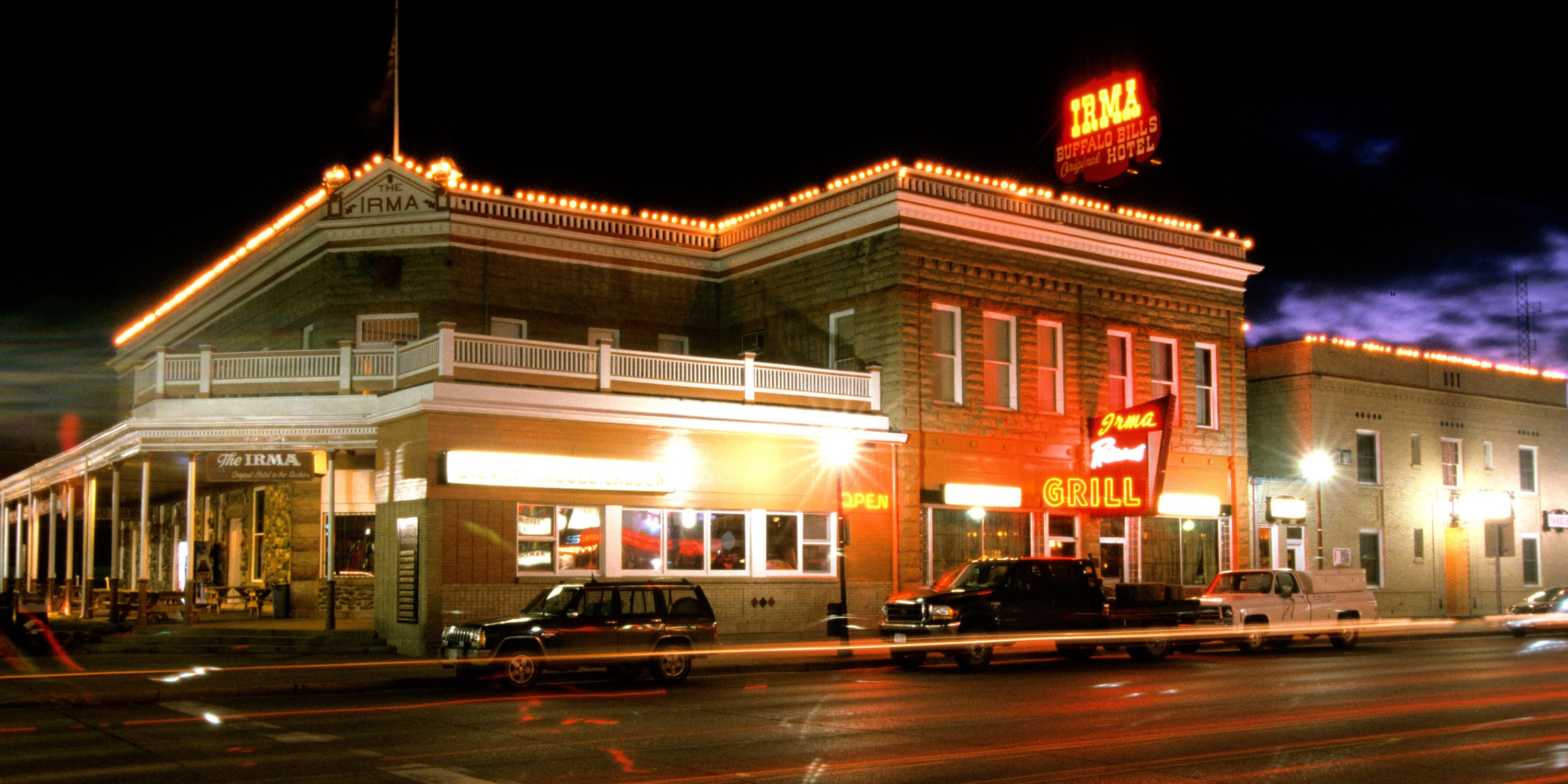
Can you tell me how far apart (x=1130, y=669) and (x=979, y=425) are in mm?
10148

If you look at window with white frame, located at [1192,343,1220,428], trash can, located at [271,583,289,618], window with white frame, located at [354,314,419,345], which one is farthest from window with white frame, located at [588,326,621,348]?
window with white frame, located at [1192,343,1220,428]

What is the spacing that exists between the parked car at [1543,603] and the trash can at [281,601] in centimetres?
2984

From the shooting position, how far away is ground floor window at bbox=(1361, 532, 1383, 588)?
1590 inches

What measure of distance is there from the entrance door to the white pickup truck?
14273 millimetres

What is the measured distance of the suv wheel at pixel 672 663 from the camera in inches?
808

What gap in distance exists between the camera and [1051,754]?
1235 cm

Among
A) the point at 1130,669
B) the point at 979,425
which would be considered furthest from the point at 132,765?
the point at 979,425

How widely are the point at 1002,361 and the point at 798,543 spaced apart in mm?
7218

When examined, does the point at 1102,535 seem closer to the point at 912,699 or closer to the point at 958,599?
the point at 958,599

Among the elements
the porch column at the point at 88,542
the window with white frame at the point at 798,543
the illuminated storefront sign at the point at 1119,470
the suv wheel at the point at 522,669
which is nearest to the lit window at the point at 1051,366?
the illuminated storefront sign at the point at 1119,470

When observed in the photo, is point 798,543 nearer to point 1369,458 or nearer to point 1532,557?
point 1369,458

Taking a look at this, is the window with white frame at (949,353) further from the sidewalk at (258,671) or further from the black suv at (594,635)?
the black suv at (594,635)

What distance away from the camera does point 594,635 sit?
2005cm

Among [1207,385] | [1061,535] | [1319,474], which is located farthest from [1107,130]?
[1319,474]
